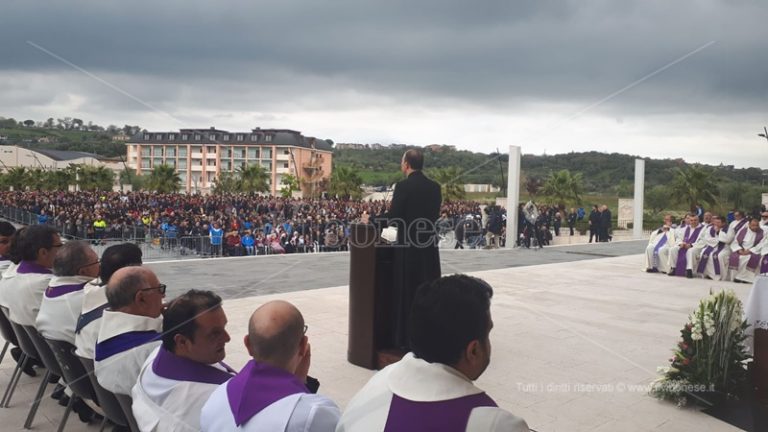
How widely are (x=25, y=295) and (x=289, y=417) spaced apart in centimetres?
358

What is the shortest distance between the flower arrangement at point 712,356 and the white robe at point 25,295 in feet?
16.8

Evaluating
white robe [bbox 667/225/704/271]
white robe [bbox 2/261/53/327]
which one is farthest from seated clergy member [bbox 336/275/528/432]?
white robe [bbox 667/225/704/271]

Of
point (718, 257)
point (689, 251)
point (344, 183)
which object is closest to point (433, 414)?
point (718, 257)

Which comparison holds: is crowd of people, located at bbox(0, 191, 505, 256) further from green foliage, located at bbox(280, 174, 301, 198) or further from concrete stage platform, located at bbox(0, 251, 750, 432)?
green foliage, located at bbox(280, 174, 301, 198)

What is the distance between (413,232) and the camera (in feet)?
17.5

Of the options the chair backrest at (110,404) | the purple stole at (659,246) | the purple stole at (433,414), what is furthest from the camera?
the purple stole at (659,246)

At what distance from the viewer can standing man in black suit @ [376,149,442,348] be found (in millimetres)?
5312

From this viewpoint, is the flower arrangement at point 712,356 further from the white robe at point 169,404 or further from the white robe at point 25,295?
the white robe at point 25,295

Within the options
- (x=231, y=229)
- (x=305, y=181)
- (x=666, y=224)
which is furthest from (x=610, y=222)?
(x=305, y=181)

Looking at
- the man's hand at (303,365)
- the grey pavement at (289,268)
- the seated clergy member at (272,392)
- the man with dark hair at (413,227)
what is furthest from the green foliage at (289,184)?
the seated clergy member at (272,392)

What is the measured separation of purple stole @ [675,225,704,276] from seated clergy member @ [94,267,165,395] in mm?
13552

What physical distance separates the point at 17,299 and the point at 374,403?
12.9ft

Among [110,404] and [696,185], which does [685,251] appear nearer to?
[696,185]

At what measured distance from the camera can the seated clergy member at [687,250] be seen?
13.5m
